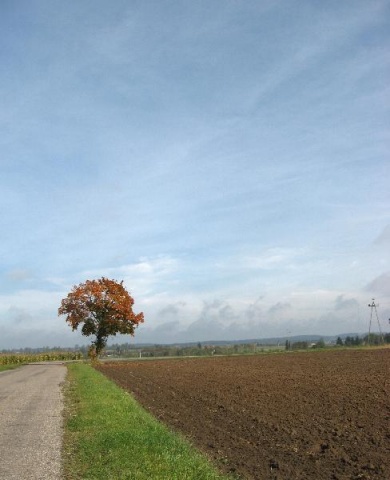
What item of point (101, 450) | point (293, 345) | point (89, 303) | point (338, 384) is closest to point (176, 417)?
point (101, 450)

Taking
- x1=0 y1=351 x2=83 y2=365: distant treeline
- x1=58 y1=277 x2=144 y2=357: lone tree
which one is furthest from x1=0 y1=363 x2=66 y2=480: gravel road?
x1=0 y1=351 x2=83 y2=365: distant treeline

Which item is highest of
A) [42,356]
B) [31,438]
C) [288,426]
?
[42,356]

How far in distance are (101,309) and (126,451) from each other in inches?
1868

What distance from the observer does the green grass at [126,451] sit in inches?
337

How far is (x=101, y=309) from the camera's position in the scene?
56.6 metres

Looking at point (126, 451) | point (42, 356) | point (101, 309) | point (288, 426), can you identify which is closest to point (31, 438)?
point (126, 451)

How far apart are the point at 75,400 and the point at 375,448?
12.8m

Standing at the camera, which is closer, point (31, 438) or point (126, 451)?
point (126, 451)

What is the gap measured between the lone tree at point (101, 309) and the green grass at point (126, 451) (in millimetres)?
41281

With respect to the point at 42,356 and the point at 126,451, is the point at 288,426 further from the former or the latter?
the point at 42,356

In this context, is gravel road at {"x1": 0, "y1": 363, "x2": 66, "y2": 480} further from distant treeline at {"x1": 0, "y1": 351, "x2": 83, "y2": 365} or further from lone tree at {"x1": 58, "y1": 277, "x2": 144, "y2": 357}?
distant treeline at {"x1": 0, "y1": 351, "x2": 83, "y2": 365}

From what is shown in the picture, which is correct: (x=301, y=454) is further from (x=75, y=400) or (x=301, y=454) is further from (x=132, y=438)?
(x=75, y=400)

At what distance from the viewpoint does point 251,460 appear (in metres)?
10.4

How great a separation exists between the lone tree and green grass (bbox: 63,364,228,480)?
4128 cm
